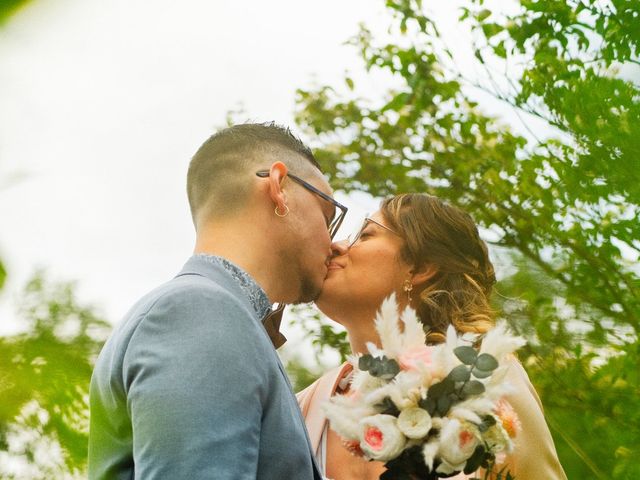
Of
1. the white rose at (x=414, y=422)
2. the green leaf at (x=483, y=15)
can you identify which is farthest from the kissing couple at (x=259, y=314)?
the green leaf at (x=483, y=15)

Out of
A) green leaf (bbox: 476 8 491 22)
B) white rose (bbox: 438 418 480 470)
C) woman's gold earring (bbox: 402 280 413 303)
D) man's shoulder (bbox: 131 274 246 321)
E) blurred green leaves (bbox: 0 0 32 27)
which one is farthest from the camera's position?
green leaf (bbox: 476 8 491 22)

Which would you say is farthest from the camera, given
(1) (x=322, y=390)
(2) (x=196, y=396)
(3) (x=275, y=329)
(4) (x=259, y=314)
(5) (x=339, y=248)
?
(5) (x=339, y=248)

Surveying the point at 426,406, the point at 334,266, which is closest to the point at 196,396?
the point at 426,406

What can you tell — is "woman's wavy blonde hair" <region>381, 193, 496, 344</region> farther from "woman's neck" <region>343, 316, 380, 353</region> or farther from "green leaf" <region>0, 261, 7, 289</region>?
"green leaf" <region>0, 261, 7, 289</region>

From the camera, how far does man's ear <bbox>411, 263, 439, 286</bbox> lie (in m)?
4.14

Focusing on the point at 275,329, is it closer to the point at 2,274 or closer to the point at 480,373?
the point at 480,373

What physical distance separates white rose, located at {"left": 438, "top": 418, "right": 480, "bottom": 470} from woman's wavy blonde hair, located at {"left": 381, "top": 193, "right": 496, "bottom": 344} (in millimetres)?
1671

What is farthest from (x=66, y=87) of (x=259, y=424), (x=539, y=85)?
(x=539, y=85)

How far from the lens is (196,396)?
179cm

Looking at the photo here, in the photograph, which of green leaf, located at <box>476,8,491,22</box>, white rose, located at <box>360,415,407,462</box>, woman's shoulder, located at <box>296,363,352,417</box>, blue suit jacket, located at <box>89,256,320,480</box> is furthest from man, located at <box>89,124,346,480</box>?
green leaf, located at <box>476,8,491,22</box>

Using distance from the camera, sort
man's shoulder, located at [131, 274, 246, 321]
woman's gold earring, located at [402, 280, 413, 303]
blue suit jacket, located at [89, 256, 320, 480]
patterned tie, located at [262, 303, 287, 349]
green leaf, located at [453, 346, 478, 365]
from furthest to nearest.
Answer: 1. woman's gold earring, located at [402, 280, 413, 303]
2. patterned tie, located at [262, 303, 287, 349]
3. green leaf, located at [453, 346, 478, 365]
4. man's shoulder, located at [131, 274, 246, 321]
5. blue suit jacket, located at [89, 256, 320, 480]

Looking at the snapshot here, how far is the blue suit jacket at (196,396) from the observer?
1752 mm

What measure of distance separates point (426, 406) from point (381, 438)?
0.52 feet

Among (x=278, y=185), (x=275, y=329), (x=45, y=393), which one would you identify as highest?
(x=45, y=393)
